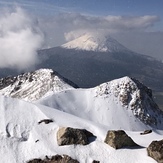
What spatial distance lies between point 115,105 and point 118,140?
108 metres

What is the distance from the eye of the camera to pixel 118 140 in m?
53.2

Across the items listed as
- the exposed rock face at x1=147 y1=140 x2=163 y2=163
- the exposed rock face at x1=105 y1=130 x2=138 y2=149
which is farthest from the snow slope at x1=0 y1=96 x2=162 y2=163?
the exposed rock face at x1=105 y1=130 x2=138 y2=149

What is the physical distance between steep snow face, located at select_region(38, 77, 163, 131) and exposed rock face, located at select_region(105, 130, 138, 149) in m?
91.9

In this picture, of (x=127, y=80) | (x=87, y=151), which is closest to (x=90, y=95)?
(x=127, y=80)

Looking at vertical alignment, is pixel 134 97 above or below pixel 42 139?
below

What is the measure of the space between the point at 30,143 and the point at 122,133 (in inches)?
598

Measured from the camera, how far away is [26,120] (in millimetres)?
61125

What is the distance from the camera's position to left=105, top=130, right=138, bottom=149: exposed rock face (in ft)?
173

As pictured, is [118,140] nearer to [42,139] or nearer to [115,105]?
[42,139]

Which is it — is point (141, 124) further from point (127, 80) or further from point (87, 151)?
point (87, 151)

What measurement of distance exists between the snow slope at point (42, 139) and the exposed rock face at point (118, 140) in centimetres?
88

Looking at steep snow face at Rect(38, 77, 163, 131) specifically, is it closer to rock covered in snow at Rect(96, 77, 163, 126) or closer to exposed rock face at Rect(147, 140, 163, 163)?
rock covered in snow at Rect(96, 77, 163, 126)

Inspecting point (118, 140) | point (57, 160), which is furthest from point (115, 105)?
point (57, 160)

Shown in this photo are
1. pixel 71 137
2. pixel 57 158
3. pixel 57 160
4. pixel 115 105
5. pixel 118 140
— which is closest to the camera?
pixel 57 160
